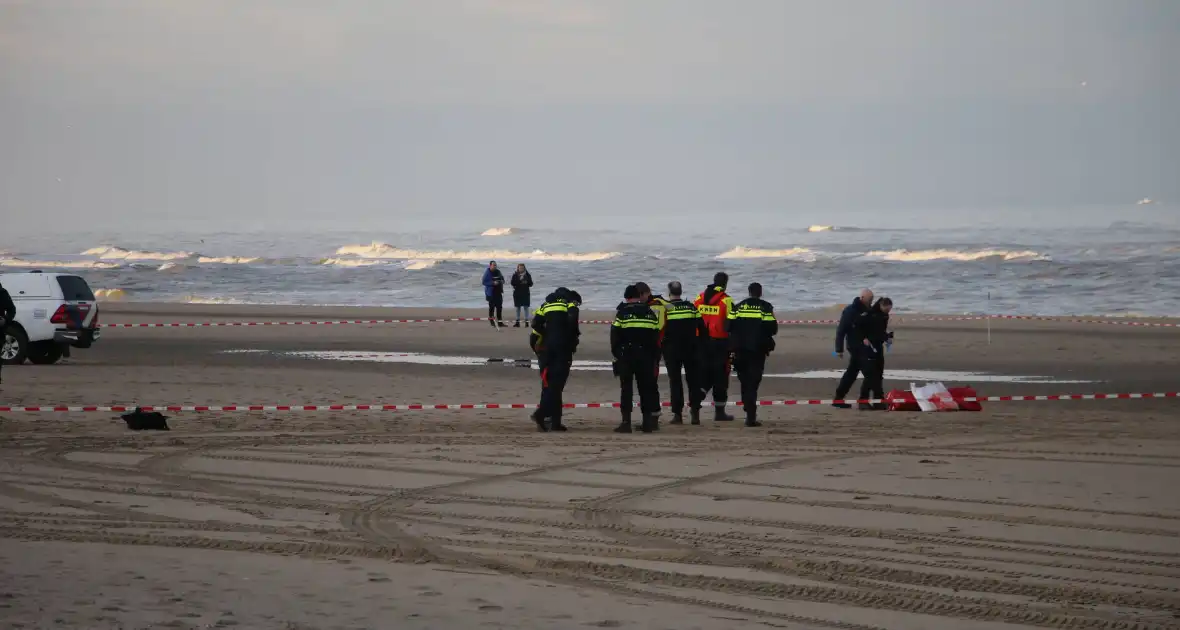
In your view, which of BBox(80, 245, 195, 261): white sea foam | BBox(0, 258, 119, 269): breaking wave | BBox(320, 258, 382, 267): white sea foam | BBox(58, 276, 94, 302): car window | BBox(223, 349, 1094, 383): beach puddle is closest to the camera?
BBox(223, 349, 1094, 383): beach puddle

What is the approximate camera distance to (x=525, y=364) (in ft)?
81.0

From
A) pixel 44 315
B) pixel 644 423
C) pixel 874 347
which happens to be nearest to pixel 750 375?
pixel 644 423

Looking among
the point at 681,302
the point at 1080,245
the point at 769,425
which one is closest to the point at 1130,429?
the point at 769,425

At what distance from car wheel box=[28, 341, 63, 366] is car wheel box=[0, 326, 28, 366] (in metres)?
0.30

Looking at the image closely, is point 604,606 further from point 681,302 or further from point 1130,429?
point 1130,429

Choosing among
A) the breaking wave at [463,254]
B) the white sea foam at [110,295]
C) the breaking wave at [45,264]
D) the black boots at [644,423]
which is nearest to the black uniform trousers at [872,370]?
the black boots at [644,423]

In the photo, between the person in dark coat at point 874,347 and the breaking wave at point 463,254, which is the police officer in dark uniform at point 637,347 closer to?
the person in dark coat at point 874,347

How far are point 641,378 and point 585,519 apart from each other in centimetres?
560

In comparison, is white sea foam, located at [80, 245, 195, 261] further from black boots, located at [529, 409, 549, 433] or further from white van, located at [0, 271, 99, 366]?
black boots, located at [529, 409, 549, 433]

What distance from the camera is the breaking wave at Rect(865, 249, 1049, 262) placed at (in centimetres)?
8406

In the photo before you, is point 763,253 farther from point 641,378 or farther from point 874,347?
point 641,378

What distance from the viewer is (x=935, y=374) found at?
76.5 ft

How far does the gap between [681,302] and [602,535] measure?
7.10m

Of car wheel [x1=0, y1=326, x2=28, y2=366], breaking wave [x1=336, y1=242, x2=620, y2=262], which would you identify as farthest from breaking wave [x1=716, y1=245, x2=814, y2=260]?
car wheel [x1=0, y1=326, x2=28, y2=366]
